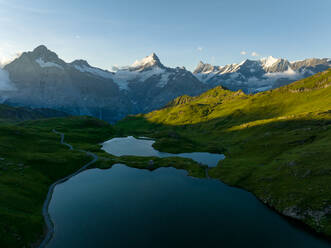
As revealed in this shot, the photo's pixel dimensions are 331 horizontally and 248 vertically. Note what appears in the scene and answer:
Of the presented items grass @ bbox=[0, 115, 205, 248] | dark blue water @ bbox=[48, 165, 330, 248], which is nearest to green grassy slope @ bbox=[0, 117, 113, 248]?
grass @ bbox=[0, 115, 205, 248]

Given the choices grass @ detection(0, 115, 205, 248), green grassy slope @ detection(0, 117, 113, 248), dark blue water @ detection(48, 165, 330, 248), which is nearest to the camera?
dark blue water @ detection(48, 165, 330, 248)

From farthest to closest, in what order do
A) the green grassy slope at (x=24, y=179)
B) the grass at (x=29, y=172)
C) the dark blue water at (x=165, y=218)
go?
the grass at (x=29, y=172) → the green grassy slope at (x=24, y=179) → the dark blue water at (x=165, y=218)

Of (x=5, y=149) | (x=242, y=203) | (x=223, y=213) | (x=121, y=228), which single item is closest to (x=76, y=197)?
(x=121, y=228)

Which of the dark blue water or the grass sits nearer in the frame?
the dark blue water

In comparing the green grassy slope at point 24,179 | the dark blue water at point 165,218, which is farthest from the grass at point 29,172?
the dark blue water at point 165,218

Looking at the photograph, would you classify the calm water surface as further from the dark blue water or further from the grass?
the grass

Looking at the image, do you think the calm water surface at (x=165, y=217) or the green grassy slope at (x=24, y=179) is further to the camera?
the green grassy slope at (x=24, y=179)

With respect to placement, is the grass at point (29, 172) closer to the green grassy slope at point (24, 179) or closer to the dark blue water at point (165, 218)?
the green grassy slope at point (24, 179)

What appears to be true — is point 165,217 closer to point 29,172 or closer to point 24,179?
point 24,179

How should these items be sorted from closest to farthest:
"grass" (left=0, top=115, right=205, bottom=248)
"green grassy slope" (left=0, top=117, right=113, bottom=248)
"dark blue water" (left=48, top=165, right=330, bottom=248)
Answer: "dark blue water" (left=48, top=165, right=330, bottom=248) → "green grassy slope" (left=0, top=117, right=113, bottom=248) → "grass" (left=0, top=115, right=205, bottom=248)

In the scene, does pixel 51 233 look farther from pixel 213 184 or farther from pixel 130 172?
pixel 213 184
